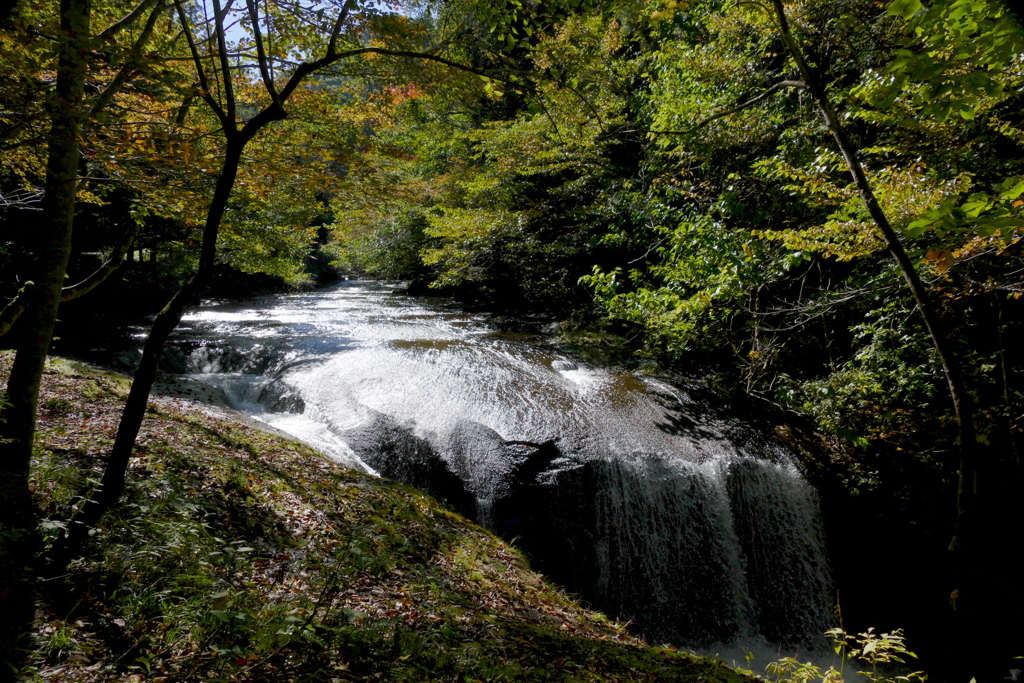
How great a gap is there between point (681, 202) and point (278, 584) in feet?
37.4

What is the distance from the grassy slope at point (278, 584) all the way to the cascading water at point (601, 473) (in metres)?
0.86

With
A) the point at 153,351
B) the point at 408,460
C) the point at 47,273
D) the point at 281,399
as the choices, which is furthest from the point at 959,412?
the point at 281,399

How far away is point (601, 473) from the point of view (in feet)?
22.4

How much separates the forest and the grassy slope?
0.37m

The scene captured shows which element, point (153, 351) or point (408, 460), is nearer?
point (153, 351)

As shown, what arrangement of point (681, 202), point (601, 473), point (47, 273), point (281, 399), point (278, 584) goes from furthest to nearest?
1. point (681, 202)
2. point (281, 399)
3. point (601, 473)
4. point (278, 584)
5. point (47, 273)

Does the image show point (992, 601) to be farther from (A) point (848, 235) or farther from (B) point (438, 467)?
(B) point (438, 467)

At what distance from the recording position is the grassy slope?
8.89 feet

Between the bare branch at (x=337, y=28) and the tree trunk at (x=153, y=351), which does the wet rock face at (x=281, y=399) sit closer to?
the tree trunk at (x=153, y=351)

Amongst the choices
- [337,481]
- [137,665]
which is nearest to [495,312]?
[337,481]

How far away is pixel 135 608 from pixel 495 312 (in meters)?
13.2

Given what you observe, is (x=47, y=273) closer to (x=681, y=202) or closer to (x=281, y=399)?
(x=281, y=399)

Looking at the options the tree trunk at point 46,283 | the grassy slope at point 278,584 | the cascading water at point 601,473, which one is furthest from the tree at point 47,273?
the cascading water at point 601,473

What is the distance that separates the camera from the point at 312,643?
9.73 ft
